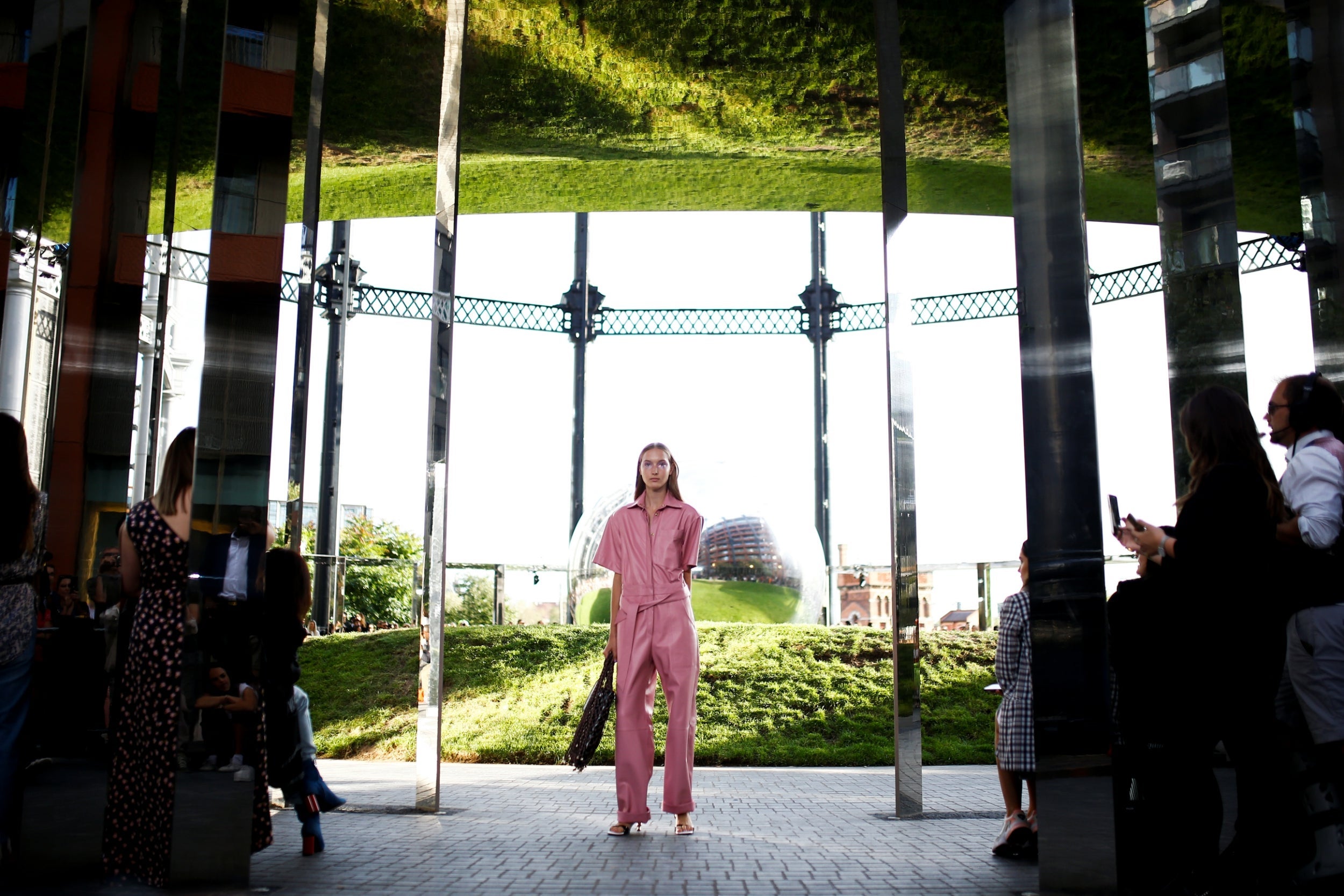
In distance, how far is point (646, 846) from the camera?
5016 mm

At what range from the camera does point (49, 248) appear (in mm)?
6871

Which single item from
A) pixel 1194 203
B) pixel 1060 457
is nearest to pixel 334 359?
pixel 1194 203

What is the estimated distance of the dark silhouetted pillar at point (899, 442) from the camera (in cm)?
598

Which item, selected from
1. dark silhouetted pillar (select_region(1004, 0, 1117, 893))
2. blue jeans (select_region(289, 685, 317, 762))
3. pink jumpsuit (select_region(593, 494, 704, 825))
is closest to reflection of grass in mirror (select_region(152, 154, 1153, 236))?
pink jumpsuit (select_region(593, 494, 704, 825))

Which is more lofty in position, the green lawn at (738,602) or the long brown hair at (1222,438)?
the long brown hair at (1222,438)

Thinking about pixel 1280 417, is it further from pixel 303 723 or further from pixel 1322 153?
pixel 303 723

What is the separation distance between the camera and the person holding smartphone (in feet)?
11.7

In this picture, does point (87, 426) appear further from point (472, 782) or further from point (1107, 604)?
point (1107, 604)

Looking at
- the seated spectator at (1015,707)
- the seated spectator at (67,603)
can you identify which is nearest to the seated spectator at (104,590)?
the seated spectator at (67,603)

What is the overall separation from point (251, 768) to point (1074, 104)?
417 centimetres

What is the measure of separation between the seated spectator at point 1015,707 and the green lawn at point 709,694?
16.1 feet

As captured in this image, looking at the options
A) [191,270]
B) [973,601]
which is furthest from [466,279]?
[973,601]

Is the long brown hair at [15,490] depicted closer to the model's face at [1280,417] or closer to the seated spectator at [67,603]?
the seated spectator at [67,603]

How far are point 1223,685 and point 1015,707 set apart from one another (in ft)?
5.55
